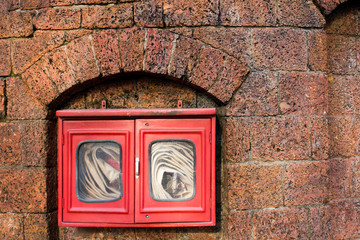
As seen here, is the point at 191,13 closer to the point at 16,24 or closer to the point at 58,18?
the point at 58,18

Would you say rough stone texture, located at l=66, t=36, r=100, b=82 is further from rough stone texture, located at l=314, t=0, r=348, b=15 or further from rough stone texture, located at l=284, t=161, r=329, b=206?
rough stone texture, located at l=314, t=0, r=348, b=15

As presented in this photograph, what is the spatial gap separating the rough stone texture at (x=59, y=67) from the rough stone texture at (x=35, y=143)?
0.46 meters

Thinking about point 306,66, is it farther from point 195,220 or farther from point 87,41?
point 87,41

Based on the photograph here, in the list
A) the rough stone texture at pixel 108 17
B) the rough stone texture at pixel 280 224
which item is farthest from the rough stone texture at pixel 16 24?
the rough stone texture at pixel 280 224

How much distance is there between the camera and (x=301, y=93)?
246 cm

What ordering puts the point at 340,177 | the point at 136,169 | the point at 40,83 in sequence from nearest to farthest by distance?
the point at 136,169
the point at 40,83
the point at 340,177

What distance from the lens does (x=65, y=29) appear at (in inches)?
96.3

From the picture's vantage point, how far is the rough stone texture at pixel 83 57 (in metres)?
2.42

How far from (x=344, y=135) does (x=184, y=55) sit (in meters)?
1.92

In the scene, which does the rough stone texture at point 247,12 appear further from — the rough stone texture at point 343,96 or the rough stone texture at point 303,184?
the rough stone texture at point 303,184

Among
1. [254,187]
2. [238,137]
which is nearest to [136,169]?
[238,137]

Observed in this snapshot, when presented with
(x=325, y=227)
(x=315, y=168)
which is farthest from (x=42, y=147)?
(x=325, y=227)

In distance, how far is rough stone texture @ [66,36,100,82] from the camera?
242 cm

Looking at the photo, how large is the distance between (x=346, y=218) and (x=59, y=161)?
9.83ft
